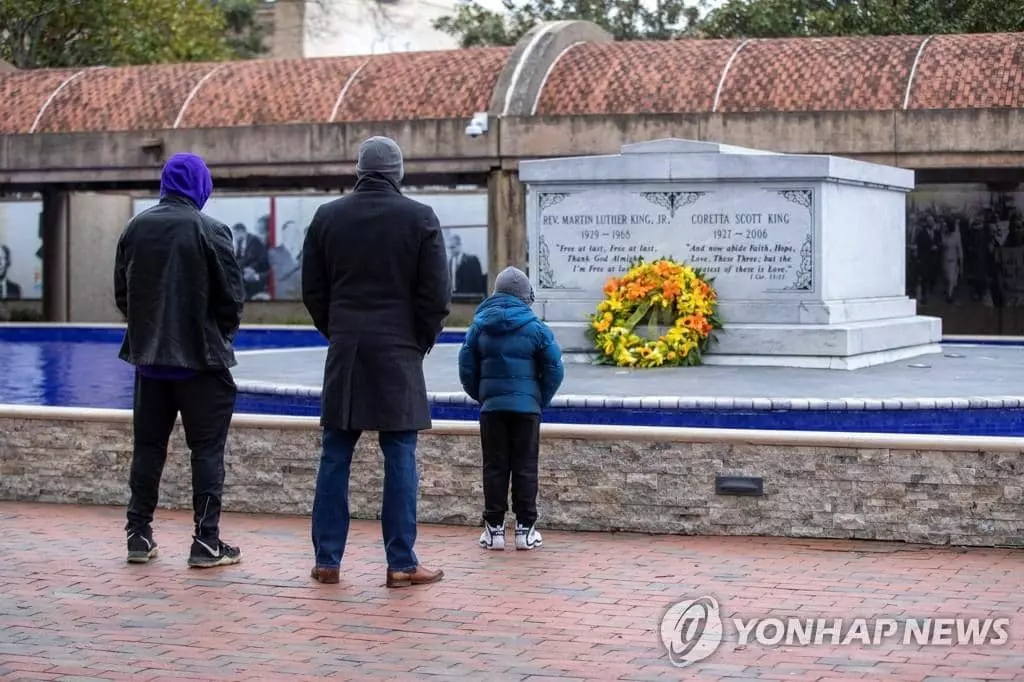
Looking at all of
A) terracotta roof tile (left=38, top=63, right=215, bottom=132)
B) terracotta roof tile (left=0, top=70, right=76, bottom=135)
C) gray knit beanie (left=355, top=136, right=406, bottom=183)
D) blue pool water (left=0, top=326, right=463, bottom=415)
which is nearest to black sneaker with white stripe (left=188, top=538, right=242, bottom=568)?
gray knit beanie (left=355, top=136, right=406, bottom=183)

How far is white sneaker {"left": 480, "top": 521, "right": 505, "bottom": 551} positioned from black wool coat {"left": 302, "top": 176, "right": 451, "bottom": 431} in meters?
1.41

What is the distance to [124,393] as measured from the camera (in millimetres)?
15391

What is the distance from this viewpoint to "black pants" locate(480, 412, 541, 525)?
8797 mm

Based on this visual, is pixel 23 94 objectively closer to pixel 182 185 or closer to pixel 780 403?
pixel 780 403

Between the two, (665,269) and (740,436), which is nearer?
(740,436)

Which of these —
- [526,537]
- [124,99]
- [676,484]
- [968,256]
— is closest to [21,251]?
[124,99]

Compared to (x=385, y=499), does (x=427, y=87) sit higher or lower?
higher

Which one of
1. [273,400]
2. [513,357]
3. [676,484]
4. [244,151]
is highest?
[244,151]

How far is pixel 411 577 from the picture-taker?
7.58 metres

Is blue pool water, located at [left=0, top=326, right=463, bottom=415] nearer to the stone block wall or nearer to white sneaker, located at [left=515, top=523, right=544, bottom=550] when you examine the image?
the stone block wall

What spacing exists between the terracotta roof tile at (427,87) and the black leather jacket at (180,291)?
17821mm

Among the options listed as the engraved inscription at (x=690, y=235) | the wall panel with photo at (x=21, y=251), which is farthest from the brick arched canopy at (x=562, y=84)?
the engraved inscription at (x=690, y=235)

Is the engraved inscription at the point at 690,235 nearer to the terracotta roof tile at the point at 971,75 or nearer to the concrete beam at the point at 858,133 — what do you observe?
the concrete beam at the point at 858,133

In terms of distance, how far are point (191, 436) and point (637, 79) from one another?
1851 centimetres
